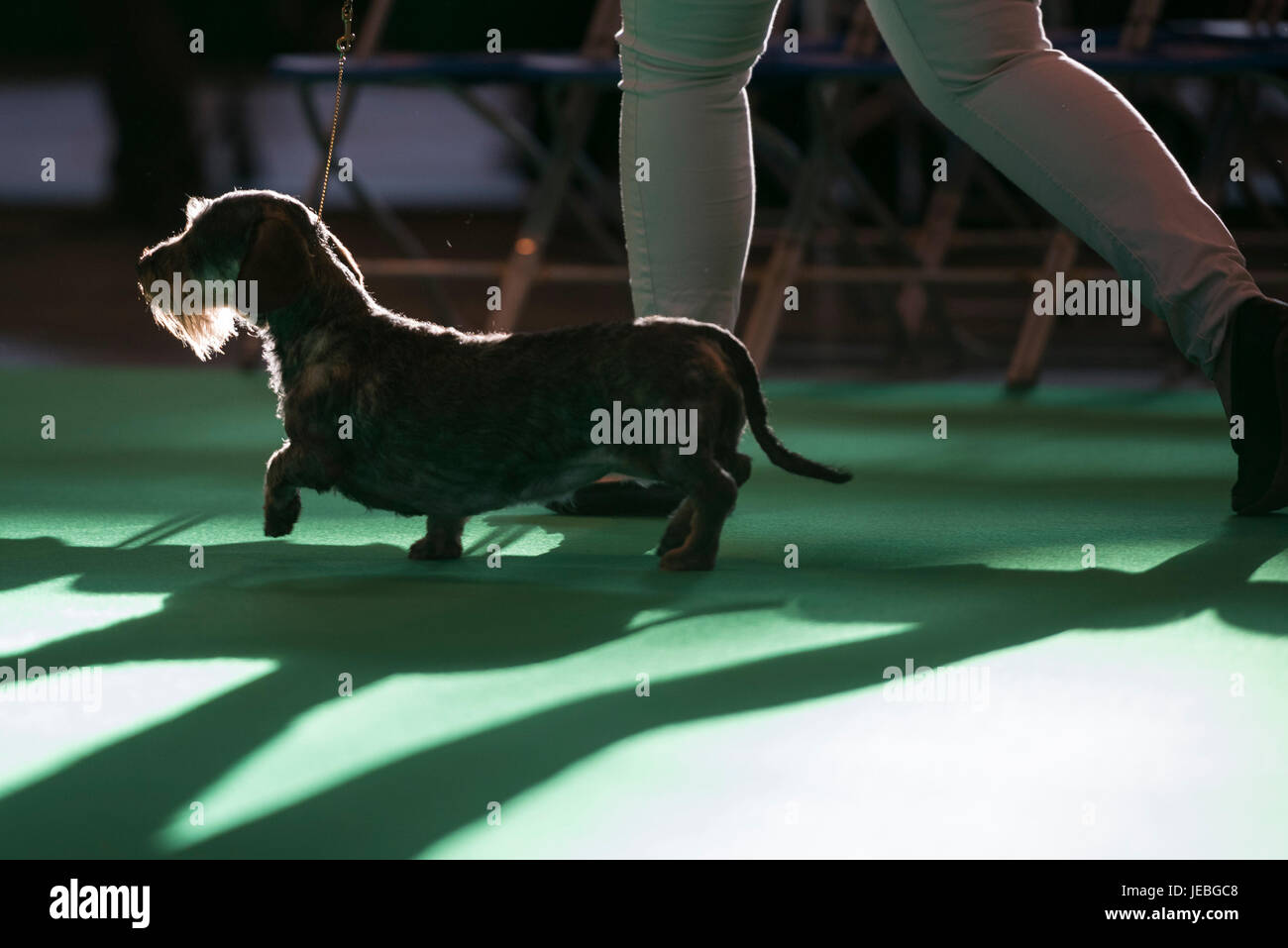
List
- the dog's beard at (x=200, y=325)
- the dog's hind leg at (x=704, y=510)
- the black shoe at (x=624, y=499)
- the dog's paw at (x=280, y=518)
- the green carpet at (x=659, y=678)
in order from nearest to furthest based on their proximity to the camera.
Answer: the green carpet at (x=659, y=678) < the dog's hind leg at (x=704, y=510) < the dog's paw at (x=280, y=518) < the dog's beard at (x=200, y=325) < the black shoe at (x=624, y=499)

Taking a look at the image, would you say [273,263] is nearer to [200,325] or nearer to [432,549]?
[200,325]

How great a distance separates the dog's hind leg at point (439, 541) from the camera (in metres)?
2.10

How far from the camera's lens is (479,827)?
1171mm

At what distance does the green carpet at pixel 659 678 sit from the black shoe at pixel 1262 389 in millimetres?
81

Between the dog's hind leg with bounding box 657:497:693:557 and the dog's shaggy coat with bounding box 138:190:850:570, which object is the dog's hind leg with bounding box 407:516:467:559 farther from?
→ the dog's hind leg with bounding box 657:497:693:557

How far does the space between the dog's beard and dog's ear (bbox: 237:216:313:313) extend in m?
0.12

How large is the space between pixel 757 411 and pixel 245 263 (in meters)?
0.66

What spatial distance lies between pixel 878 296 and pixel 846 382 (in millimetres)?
711

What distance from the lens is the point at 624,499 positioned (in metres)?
2.40

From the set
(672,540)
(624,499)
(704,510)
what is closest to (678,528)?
(672,540)

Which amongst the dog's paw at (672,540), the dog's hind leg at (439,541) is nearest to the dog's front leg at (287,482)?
the dog's hind leg at (439,541)

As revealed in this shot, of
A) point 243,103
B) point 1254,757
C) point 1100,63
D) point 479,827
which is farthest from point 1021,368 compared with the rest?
point 243,103

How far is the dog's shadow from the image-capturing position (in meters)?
1.20

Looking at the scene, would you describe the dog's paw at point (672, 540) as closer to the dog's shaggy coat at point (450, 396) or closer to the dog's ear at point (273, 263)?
the dog's shaggy coat at point (450, 396)
